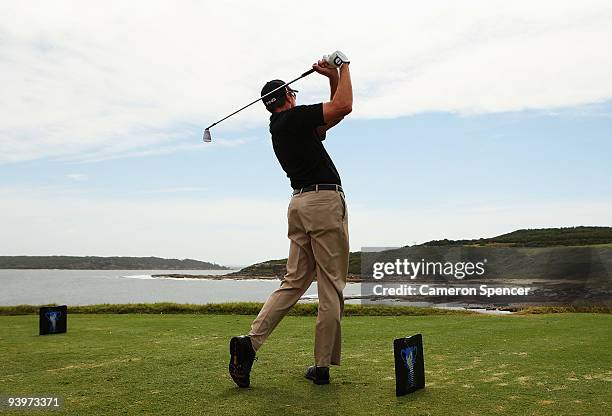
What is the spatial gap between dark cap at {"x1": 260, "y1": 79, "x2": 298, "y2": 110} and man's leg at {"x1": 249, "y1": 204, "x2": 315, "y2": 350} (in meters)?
0.82

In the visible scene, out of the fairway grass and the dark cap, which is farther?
the dark cap

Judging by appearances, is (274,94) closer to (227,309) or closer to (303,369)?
(303,369)

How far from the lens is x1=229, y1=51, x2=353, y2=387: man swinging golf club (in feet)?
13.6

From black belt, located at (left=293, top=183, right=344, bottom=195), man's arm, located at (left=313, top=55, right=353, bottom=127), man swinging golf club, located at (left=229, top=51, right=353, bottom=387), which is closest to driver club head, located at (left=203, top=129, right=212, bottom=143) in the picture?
man swinging golf club, located at (left=229, top=51, right=353, bottom=387)

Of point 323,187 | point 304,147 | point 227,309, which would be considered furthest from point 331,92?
point 227,309

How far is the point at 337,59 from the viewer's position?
165 inches

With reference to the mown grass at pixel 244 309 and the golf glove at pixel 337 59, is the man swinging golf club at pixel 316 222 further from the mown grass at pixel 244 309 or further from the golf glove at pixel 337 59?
the mown grass at pixel 244 309

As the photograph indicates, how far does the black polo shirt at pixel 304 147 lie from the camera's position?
4234 mm

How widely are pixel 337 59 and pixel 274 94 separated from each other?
1.97 ft

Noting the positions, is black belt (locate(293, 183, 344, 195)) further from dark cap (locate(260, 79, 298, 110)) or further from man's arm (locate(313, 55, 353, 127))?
dark cap (locate(260, 79, 298, 110))

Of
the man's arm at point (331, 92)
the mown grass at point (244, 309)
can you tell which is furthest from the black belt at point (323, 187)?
the mown grass at point (244, 309)

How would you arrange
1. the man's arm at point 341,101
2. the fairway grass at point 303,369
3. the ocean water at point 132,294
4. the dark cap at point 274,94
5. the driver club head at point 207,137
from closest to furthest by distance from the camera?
the fairway grass at point 303,369 < the man's arm at point 341,101 < the dark cap at point 274,94 < the driver club head at point 207,137 < the ocean water at point 132,294

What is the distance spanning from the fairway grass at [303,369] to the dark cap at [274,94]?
1976 mm

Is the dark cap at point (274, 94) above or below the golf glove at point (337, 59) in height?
below
